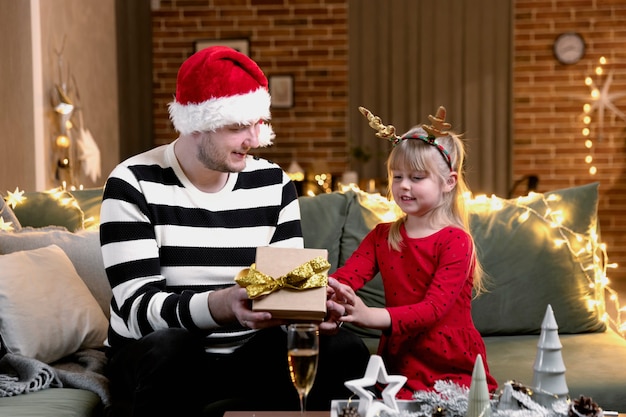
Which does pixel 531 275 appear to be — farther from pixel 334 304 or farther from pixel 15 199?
pixel 15 199

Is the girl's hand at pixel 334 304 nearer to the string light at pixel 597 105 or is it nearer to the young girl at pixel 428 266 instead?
the young girl at pixel 428 266

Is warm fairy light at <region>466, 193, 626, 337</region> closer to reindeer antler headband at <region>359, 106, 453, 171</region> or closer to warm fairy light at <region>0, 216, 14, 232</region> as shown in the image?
reindeer antler headband at <region>359, 106, 453, 171</region>

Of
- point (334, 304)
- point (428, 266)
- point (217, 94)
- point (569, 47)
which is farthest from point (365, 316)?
point (569, 47)

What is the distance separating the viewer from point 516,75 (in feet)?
20.4

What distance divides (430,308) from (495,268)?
61 cm

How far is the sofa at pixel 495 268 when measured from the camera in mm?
1959

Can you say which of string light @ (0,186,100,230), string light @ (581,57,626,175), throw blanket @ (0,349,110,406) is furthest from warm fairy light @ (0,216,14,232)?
string light @ (581,57,626,175)

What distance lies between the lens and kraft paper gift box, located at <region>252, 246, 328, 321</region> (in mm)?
1507

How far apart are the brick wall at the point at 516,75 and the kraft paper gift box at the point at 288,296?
182 inches

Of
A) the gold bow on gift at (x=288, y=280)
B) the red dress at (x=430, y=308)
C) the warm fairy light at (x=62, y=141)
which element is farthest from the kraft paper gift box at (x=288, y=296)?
the warm fairy light at (x=62, y=141)

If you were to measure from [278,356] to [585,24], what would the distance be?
5.22m

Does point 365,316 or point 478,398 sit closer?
point 478,398

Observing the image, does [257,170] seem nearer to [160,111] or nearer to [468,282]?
[468,282]

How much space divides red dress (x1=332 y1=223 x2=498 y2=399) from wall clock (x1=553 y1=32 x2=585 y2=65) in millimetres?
4673
